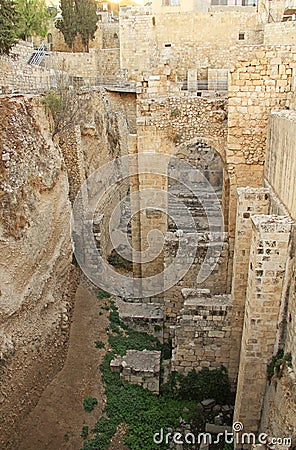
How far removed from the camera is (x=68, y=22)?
2152 cm

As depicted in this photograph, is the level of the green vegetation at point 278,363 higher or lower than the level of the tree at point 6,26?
lower

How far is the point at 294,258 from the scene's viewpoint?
5070 millimetres

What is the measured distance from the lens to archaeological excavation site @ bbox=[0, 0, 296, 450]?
5.69 meters

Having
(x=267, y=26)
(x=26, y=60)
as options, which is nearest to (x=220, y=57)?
(x=267, y=26)

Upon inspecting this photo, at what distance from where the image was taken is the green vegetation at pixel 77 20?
2116cm

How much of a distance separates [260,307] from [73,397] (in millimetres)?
4061

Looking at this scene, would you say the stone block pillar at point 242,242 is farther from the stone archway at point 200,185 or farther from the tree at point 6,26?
the tree at point 6,26

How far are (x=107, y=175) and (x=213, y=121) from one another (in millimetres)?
6246

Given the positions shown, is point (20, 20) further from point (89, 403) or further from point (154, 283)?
point (89, 403)

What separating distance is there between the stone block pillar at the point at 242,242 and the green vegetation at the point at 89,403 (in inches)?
108

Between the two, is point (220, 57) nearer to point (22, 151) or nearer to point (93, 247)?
point (93, 247)

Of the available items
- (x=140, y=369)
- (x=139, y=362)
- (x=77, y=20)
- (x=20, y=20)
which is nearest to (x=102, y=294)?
(x=139, y=362)

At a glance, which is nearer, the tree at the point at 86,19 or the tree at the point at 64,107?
the tree at the point at 64,107

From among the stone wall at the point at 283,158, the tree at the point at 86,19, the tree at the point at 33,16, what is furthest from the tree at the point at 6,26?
the tree at the point at 86,19
